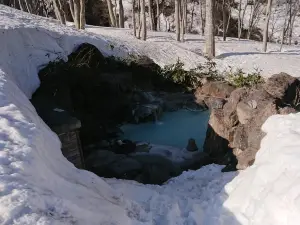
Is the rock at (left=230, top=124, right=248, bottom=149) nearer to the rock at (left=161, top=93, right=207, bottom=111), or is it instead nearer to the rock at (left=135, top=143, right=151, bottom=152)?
the rock at (left=135, top=143, right=151, bottom=152)

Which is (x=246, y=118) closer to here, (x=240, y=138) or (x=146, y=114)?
(x=240, y=138)

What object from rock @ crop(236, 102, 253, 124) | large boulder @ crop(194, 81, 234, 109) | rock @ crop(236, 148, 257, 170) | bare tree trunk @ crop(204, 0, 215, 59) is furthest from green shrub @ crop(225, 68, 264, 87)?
rock @ crop(236, 148, 257, 170)

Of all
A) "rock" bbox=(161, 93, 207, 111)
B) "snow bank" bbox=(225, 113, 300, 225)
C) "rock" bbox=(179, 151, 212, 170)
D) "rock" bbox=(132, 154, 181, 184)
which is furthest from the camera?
"rock" bbox=(161, 93, 207, 111)

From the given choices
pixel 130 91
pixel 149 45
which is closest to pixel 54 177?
pixel 130 91

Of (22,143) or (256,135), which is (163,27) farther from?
(22,143)

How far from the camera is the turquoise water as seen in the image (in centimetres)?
946

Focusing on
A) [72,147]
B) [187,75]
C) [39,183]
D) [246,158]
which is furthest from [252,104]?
[187,75]

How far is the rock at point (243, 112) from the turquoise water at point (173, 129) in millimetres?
1942

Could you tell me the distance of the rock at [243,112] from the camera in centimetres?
677

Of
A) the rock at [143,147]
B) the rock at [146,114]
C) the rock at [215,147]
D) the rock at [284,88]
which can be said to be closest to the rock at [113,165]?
the rock at [143,147]

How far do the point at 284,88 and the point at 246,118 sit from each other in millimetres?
1521

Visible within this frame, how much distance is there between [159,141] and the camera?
9.43 meters

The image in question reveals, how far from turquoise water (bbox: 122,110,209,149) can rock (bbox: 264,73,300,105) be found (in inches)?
93.9

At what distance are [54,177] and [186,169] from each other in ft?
13.4
